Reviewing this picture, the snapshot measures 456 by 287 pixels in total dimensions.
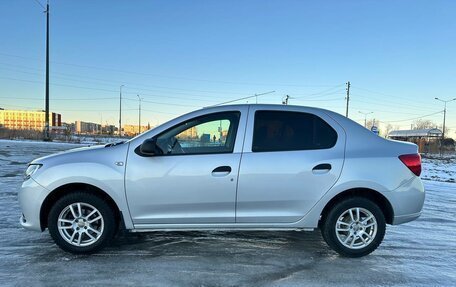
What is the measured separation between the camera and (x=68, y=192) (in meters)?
4.51

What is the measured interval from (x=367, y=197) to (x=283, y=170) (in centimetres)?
116

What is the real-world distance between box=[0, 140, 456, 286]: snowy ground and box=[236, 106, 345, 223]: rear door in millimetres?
581

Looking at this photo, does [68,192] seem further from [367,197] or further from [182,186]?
[367,197]

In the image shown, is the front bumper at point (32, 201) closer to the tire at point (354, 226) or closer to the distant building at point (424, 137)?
the tire at point (354, 226)

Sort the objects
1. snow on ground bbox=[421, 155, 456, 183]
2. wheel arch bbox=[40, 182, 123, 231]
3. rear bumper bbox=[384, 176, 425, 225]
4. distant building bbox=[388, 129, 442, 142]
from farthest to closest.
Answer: distant building bbox=[388, 129, 442, 142]
snow on ground bbox=[421, 155, 456, 183]
rear bumper bbox=[384, 176, 425, 225]
wheel arch bbox=[40, 182, 123, 231]

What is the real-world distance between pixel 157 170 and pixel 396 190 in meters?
2.90

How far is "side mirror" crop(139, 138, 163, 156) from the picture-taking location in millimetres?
4326

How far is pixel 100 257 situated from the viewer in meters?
4.49

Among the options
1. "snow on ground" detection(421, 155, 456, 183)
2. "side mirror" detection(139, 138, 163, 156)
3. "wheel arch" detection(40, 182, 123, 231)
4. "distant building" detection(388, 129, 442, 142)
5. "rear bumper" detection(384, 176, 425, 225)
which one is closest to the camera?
"side mirror" detection(139, 138, 163, 156)

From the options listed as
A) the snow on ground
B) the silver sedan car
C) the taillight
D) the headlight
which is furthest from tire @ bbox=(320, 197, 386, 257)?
the snow on ground

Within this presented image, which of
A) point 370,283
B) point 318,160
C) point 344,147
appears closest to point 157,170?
point 318,160

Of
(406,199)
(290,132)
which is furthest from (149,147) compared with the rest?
(406,199)

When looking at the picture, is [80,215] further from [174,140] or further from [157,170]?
[174,140]

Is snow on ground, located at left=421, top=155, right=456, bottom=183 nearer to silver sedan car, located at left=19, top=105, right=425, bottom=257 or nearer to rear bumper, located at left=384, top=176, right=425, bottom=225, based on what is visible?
rear bumper, located at left=384, top=176, right=425, bottom=225
